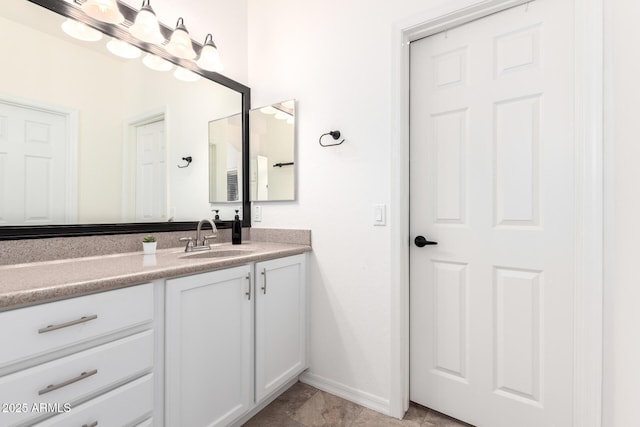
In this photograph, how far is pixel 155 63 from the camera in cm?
168

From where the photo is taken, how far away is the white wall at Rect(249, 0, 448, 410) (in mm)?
1633

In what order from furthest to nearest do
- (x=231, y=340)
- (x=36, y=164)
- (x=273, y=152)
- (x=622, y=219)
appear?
(x=273, y=152), (x=231, y=340), (x=36, y=164), (x=622, y=219)

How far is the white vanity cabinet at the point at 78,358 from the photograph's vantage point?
2.58ft

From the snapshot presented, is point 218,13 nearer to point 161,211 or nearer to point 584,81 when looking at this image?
point 161,211

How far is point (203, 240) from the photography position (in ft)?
5.84

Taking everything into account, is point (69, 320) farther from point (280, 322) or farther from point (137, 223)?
point (280, 322)

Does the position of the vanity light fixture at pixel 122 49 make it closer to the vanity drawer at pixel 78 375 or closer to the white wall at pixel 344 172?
the white wall at pixel 344 172

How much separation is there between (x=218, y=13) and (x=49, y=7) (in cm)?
96

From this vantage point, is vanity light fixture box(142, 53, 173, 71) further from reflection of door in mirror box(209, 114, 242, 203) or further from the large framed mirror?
the large framed mirror

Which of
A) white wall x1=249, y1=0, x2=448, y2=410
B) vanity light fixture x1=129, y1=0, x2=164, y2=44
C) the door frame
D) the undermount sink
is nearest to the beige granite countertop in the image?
the undermount sink

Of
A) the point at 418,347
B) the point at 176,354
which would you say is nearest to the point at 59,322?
the point at 176,354

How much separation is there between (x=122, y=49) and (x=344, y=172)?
133 centimetres

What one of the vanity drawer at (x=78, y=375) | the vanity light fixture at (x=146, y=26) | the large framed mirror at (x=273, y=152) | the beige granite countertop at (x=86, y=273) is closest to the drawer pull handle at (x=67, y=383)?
the vanity drawer at (x=78, y=375)

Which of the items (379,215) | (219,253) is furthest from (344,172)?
(219,253)
